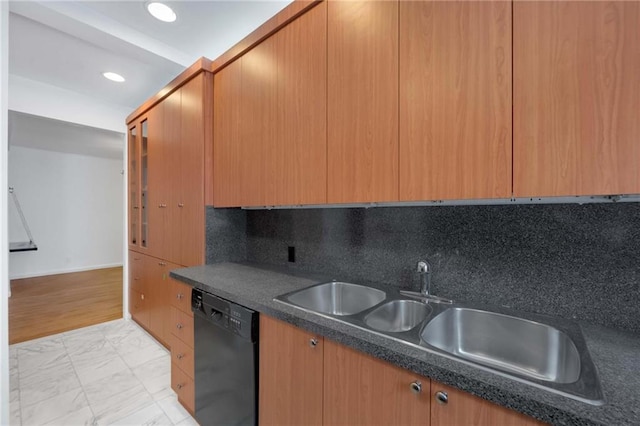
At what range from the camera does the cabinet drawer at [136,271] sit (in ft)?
9.30

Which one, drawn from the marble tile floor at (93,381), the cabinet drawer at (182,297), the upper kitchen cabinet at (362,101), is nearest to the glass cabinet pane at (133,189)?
the marble tile floor at (93,381)

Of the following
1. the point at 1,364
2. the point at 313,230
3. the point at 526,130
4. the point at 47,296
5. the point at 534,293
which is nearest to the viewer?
the point at 526,130

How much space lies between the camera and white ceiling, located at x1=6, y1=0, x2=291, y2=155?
1.72m

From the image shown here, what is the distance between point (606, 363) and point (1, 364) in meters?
2.80

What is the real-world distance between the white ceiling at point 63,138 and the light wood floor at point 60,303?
2.38 meters

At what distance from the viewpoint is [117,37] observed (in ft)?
6.28

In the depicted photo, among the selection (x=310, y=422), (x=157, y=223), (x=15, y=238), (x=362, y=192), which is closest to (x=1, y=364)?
(x=157, y=223)

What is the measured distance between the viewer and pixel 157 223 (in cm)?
Result: 251

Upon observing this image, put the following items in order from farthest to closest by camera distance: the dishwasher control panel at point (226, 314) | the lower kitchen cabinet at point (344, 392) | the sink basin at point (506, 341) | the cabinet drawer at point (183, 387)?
the cabinet drawer at point (183, 387) → the dishwasher control panel at point (226, 314) → the sink basin at point (506, 341) → the lower kitchen cabinet at point (344, 392)

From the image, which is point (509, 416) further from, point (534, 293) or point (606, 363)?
point (534, 293)

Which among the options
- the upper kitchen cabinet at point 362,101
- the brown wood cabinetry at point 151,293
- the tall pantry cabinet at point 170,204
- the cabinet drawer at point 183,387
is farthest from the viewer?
the brown wood cabinetry at point 151,293

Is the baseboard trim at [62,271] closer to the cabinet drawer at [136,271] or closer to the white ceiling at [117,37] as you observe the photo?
the cabinet drawer at [136,271]

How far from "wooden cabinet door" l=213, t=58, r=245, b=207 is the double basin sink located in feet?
3.02

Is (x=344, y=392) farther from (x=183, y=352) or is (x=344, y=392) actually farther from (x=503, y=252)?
(x=183, y=352)
